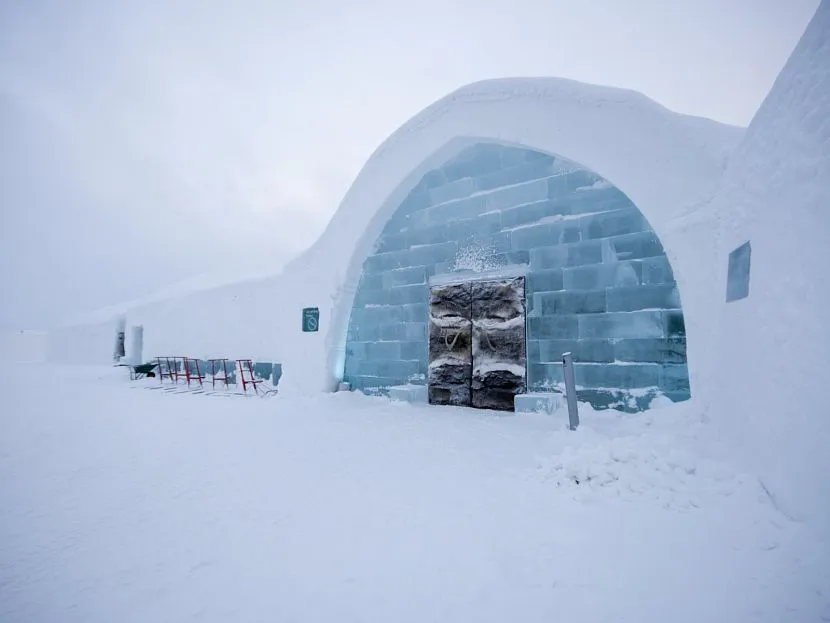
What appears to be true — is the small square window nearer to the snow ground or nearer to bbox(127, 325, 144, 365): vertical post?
the snow ground

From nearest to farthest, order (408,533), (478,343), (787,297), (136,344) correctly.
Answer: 1. (408,533)
2. (787,297)
3. (478,343)
4. (136,344)

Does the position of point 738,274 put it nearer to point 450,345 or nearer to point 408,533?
point 408,533

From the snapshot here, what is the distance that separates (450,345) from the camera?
6422mm

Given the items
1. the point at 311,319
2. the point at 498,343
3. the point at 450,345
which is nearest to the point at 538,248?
the point at 498,343

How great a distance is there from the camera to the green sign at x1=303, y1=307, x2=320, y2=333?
7938mm

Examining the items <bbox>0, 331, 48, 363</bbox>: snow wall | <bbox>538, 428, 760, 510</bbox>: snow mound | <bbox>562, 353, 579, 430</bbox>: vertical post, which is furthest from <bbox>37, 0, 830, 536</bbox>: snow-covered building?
<bbox>0, 331, 48, 363</bbox>: snow wall

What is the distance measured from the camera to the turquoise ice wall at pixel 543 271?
469 cm

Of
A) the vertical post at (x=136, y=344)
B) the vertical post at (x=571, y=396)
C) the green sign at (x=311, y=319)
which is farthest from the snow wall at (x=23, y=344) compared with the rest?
the vertical post at (x=571, y=396)

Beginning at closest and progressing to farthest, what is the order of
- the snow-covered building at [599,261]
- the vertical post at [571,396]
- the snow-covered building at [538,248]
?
the snow-covered building at [599,261] → the vertical post at [571,396] → the snow-covered building at [538,248]

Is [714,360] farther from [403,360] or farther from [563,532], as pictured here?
[403,360]

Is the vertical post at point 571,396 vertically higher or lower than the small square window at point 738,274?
lower

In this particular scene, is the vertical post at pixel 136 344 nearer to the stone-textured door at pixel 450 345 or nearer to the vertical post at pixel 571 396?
the stone-textured door at pixel 450 345

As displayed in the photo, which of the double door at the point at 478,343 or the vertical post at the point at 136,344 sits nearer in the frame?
the double door at the point at 478,343

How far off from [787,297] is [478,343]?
398cm
